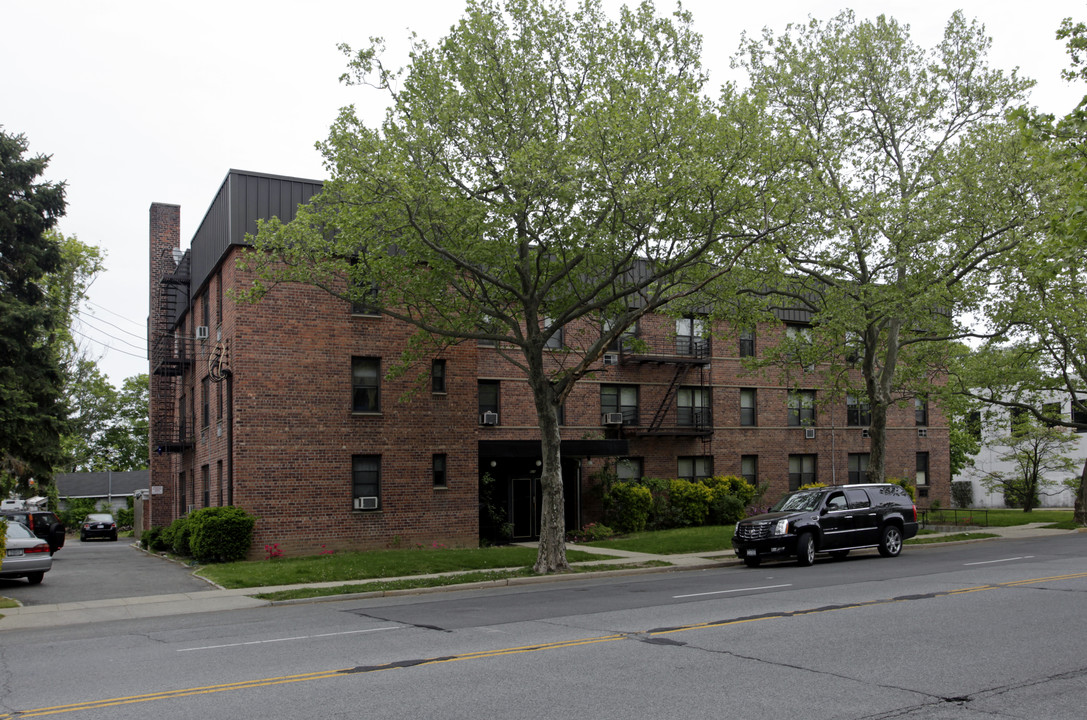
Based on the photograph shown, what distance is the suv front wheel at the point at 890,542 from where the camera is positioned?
73.0ft

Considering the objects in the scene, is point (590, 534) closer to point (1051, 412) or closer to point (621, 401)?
point (621, 401)

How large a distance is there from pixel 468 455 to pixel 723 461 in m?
13.0

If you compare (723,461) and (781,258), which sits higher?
Answer: (781,258)

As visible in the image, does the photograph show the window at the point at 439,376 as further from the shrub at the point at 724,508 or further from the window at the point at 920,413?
the window at the point at 920,413

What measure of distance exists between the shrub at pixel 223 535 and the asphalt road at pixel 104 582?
0.70 metres

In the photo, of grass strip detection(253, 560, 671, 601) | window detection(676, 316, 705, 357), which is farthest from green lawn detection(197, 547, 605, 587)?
window detection(676, 316, 705, 357)

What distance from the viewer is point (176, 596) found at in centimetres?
1741

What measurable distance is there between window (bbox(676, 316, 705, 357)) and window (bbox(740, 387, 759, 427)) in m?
2.97

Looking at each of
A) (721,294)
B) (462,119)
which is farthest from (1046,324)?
(462,119)

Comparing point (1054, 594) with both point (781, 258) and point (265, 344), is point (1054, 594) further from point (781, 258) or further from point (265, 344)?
point (265, 344)

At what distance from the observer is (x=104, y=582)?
20.6m

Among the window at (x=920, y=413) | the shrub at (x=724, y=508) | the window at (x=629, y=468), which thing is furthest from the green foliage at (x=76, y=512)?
the window at (x=920, y=413)

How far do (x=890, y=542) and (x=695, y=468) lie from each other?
12598mm

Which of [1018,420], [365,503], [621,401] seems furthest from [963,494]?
[365,503]
